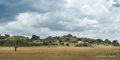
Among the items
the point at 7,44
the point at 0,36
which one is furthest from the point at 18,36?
the point at 0,36

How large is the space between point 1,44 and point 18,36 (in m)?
67.2

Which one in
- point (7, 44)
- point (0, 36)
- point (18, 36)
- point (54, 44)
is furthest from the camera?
point (0, 36)

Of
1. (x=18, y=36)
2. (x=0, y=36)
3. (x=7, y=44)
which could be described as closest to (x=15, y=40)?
(x=18, y=36)

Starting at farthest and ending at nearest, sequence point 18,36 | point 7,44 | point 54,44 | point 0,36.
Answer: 1. point 0,36
2. point 54,44
3. point 7,44
4. point 18,36

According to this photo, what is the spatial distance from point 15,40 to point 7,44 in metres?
58.5

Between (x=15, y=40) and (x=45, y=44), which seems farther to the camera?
(x=45, y=44)

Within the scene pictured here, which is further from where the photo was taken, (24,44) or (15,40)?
(24,44)

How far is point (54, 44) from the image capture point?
141 meters

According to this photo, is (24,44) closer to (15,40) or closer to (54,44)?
(54,44)

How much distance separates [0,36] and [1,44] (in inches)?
1379

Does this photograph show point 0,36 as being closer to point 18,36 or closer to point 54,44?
point 54,44

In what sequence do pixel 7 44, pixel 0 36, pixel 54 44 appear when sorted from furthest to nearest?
pixel 0 36 → pixel 54 44 → pixel 7 44

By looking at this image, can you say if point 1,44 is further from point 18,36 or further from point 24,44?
point 18,36

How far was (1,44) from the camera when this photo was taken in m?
135
